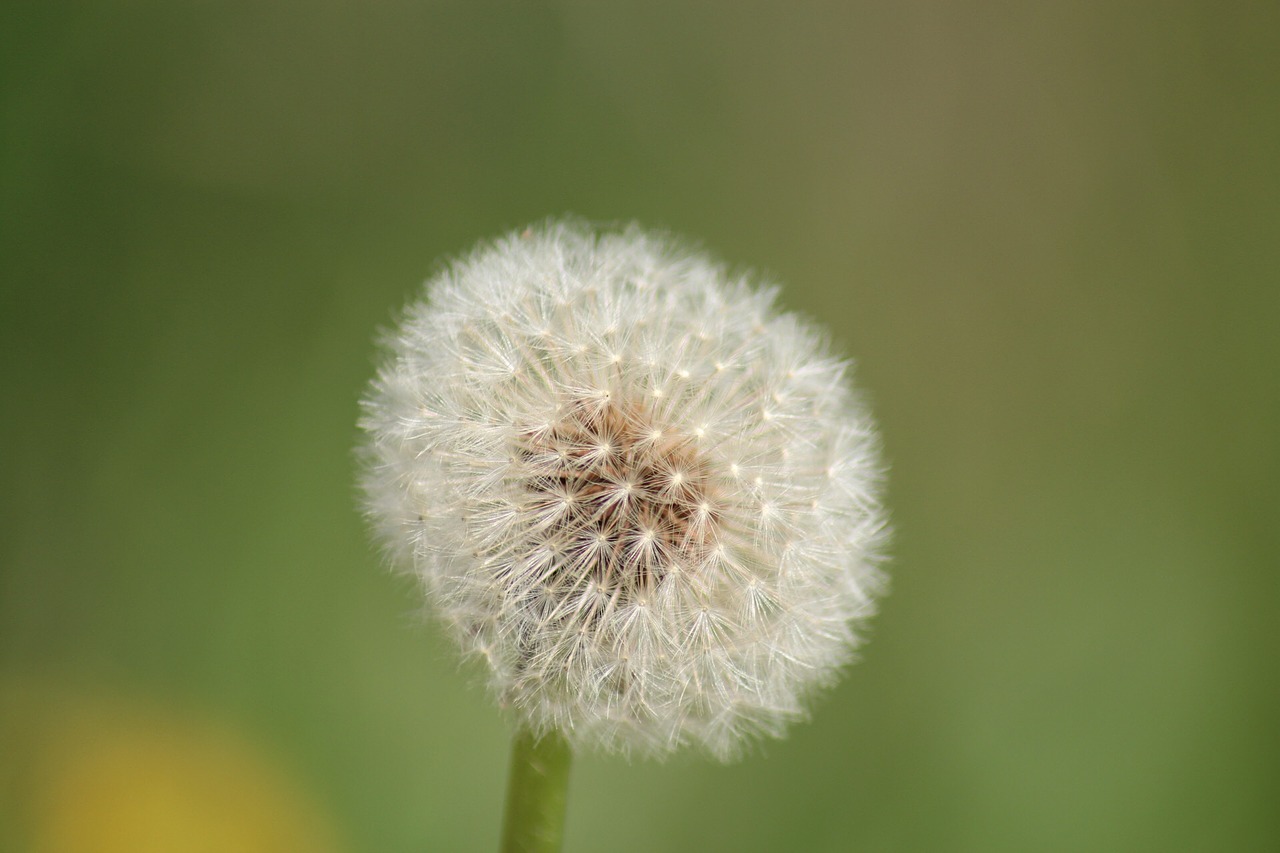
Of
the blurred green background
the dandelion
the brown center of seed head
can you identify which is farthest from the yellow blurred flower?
the brown center of seed head

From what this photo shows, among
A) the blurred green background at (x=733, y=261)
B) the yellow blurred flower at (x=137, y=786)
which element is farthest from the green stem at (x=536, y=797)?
the yellow blurred flower at (x=137, y=786)

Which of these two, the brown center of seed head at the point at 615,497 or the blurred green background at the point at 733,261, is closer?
the brown center of seed head at the point at 615,497

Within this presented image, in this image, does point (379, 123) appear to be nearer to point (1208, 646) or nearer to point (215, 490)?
point (215, 490)

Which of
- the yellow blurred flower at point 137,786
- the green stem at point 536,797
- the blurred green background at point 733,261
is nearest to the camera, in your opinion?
the green stem at point 536,797

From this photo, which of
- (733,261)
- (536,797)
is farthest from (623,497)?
(733,261)

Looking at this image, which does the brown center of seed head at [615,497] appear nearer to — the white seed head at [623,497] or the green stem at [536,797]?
the white seed head at [623,497]

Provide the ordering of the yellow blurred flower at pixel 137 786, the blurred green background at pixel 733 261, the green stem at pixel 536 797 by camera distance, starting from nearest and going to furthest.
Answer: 1. the green stem at pixel 536 797
2. the yellow blurred flower at pixel 137 786
3. the blurred green background at pixel 733 261

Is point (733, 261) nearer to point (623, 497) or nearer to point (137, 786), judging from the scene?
point (623, 497)
